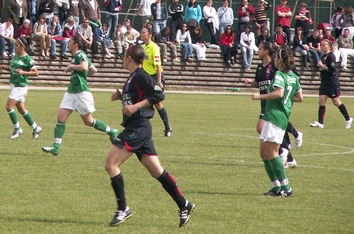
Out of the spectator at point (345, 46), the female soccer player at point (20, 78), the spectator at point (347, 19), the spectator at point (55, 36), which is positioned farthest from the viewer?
the spectator at point (347, 19)

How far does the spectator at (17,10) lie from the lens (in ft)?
104

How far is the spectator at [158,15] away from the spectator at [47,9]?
4319 mm

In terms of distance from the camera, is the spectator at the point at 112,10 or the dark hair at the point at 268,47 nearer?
the dark hair at the point at 268,47

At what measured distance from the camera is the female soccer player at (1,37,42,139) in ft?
48.3

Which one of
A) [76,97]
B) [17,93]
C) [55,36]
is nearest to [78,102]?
[76,97]

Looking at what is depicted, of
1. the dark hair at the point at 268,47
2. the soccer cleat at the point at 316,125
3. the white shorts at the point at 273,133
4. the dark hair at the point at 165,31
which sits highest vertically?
the dark hair at the point at 268,47

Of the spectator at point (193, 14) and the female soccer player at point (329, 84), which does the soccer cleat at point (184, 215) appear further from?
the spectator at point (193, 14)

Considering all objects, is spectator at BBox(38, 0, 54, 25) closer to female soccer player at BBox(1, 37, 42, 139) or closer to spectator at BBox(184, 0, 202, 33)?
spectator at BBox(184, 0, 202, 33)

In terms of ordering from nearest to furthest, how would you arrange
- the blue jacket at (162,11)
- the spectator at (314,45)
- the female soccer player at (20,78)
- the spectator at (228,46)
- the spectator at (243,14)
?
the female soccer player at (20,78) → the blue jacket at (162,11) → the spectator at (228,46) → the spectator at (243,14) → the spectator at (314,45)

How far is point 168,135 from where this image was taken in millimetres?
16938

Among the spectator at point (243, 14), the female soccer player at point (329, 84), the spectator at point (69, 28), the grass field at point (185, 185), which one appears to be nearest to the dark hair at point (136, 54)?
the grass field at point (185, 185)

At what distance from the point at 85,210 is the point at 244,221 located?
70.9 inches

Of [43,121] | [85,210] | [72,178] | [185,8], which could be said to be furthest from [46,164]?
[185,8]

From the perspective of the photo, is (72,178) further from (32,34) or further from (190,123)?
(32,34)
